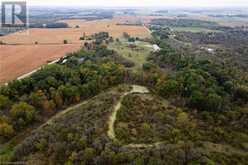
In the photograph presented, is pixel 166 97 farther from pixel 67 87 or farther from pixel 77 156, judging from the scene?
pixel 77 156

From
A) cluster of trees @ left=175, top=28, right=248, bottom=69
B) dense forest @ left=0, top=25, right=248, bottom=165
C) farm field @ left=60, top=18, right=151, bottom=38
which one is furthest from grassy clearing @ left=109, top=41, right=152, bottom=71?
farm field @ left=60, top=18, right=151, bottom=38

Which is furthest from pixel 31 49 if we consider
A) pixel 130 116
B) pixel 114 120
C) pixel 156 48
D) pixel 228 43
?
pixel 228 43

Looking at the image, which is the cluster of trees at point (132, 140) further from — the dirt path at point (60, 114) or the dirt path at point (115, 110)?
the dirt path at point (60, 114)

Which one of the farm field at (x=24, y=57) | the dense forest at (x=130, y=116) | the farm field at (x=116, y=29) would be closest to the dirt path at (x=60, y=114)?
the dense forest at (x=130, y=116)

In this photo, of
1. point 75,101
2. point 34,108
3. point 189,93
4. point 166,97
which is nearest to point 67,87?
point 75,101

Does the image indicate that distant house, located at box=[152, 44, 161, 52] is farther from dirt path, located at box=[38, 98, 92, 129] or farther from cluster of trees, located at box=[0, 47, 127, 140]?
dirt path, located at box=[38, 98, 92, 129]

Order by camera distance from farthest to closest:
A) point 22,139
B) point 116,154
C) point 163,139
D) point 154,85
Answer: point 154,85 → point 22,139 → point 163,139 → point 116,154

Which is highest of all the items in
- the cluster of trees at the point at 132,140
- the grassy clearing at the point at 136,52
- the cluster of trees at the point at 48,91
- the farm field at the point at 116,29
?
the farm field at the point at 116,29
